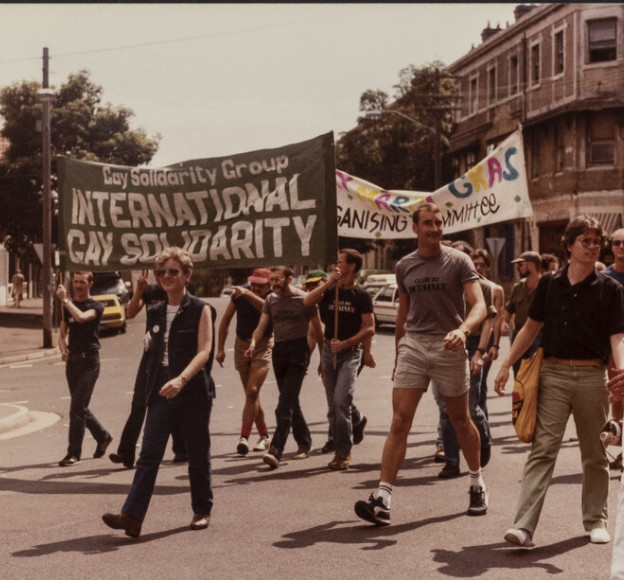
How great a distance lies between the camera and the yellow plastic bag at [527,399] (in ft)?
22.5

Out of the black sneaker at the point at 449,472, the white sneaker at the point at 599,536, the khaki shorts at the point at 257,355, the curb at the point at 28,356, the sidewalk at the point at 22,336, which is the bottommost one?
the curb at the point at 28,356

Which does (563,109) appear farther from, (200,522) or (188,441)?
(200,522)

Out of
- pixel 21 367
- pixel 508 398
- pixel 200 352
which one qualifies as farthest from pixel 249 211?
pixel 21 367

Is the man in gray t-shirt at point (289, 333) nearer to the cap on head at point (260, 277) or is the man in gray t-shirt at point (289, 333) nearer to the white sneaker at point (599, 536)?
the cap on head at point (260, 277)

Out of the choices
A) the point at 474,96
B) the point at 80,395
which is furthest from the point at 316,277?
the point at 474,96

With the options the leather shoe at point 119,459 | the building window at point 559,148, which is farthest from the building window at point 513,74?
the leather shoe at point 119,459

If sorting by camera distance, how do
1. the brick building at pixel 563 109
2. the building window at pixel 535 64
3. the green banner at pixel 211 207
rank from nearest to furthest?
1. the green banner at pixel 211 207
2. the brick building at pixel 563 109
3. the building window at pixel 535 64

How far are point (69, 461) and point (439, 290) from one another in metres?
→ 4.37

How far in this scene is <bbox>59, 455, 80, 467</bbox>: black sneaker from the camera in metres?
10.3

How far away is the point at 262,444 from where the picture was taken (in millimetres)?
11070

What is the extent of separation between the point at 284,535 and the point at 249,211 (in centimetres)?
404

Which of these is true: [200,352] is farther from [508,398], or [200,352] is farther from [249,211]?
[508,398]

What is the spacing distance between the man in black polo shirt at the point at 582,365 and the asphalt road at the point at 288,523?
0.40 meters

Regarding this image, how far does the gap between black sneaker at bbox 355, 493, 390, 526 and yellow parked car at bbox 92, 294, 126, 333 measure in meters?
25.0
